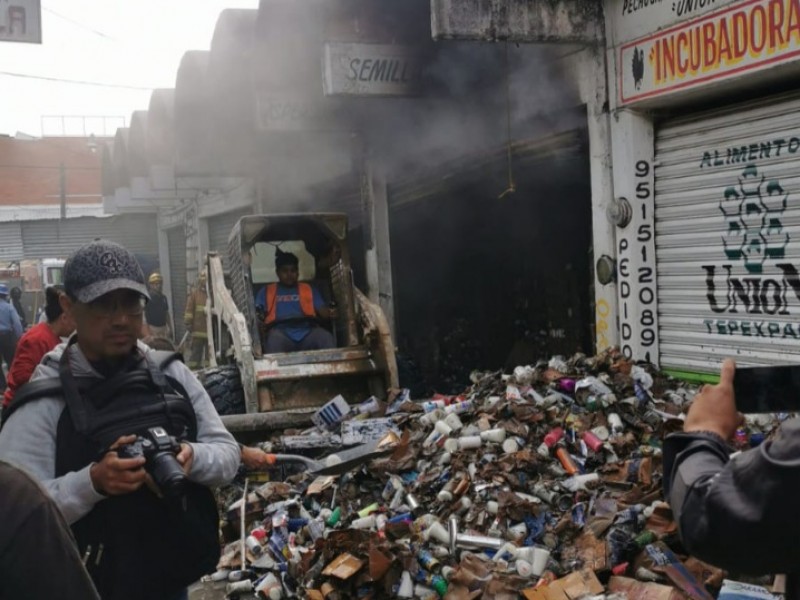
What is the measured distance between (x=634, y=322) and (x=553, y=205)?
3.84 m

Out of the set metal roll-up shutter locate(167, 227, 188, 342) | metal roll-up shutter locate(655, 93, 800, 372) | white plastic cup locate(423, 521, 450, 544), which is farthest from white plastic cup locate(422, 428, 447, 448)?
metal roll-up shutter locate(167, 227, 188, 342)

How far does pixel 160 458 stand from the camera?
92.7 inches

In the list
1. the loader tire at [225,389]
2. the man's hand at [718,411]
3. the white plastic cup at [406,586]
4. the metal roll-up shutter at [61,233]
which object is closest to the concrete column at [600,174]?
the loader tire at [225,389]

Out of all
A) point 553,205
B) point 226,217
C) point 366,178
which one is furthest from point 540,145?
point 226,217

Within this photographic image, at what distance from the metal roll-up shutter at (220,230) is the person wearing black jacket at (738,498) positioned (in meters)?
16.4

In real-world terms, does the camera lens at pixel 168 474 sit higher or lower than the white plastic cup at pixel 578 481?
higher

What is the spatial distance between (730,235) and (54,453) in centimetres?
575

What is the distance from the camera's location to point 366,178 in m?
12.1

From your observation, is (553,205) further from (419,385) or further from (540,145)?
(419,385)

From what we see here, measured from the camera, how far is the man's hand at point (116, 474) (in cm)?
229

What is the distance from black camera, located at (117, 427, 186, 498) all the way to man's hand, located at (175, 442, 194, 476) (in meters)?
0.03

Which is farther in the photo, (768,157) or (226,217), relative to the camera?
(226,217)

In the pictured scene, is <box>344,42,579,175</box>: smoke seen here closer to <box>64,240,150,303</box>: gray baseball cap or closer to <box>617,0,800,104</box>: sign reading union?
<box>617,0,800,104</box>: sign reading union

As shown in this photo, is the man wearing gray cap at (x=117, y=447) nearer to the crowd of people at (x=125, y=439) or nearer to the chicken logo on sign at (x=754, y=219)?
the crowd of people at (x=125, y=439)
